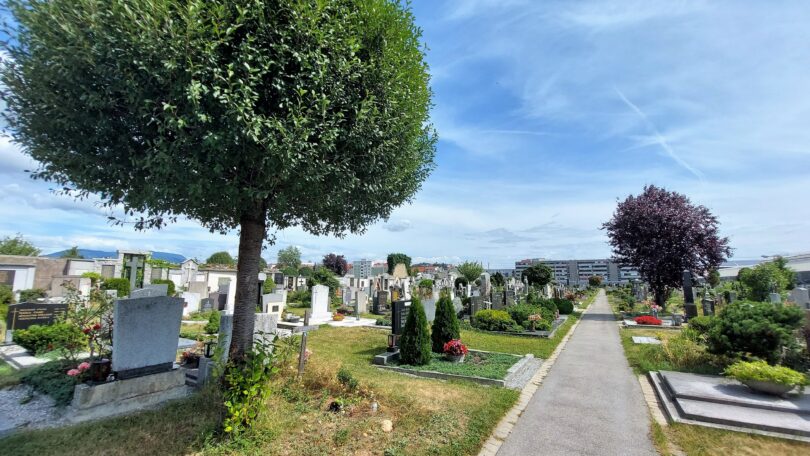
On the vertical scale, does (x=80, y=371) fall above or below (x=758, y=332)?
below

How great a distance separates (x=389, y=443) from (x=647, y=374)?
7.81 m

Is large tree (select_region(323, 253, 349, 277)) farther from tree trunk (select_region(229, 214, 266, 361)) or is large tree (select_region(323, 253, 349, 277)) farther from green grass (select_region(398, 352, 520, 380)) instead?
tree trunk (select_region(229, 214, 266, 361))

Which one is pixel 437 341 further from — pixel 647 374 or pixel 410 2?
pixel 410 2

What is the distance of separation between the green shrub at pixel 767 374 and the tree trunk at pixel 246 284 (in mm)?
9359

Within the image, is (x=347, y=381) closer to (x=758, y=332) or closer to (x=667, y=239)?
(x=758, y=332)

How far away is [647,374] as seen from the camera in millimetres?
9336

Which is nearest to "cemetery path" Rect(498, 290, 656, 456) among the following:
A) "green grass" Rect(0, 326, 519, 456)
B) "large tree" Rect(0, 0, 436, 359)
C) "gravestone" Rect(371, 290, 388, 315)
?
"green grass" Rect(0, 326, 519, 456)

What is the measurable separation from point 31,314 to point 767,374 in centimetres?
1886

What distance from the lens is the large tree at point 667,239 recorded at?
23359mm

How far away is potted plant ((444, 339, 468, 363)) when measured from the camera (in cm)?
1009

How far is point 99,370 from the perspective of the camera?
6.18m

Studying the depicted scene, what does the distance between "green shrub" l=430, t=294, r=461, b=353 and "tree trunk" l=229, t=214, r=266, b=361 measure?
21.1 feet

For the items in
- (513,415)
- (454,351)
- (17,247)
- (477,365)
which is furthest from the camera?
(17,247)

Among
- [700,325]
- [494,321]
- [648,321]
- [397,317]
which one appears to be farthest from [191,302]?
[648,321]
